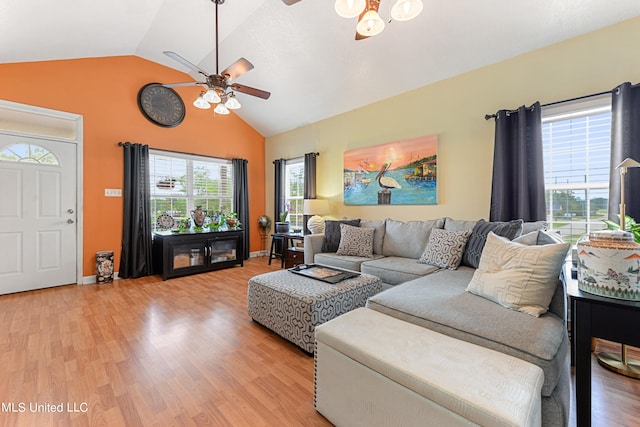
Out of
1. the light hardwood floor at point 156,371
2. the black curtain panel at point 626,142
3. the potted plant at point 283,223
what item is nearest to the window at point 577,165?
the black curtain panel at point 626,142

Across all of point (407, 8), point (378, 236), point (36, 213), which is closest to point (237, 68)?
point (407, 8)

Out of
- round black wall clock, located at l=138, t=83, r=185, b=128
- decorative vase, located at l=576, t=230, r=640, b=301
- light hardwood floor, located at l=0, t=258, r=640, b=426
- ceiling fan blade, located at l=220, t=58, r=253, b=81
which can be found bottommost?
→ light hardwood floor, located at l=0, t=258, r=640, b=426

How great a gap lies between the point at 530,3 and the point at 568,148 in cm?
139

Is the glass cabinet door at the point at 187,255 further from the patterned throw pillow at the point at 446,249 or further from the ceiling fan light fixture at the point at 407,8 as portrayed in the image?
the ceiling fan light fixture at the point at 407,8

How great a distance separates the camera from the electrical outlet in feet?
13.2

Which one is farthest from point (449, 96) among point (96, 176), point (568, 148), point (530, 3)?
point (96, 176)

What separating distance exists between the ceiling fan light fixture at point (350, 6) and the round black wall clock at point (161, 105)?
394 centimetres

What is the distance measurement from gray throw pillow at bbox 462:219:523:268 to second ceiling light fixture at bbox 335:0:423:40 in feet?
6.47

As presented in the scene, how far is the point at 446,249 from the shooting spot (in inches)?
108

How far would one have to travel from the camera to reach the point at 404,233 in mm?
3369

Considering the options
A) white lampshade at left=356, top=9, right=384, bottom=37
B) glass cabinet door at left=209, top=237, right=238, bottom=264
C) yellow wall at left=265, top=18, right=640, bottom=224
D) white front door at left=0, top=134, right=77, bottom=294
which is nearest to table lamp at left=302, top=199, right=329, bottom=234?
yellow wall at left=265, top=18, right=640, bottom=224

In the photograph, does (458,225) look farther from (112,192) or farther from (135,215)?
(112,192)

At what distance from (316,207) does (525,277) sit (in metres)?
3.26

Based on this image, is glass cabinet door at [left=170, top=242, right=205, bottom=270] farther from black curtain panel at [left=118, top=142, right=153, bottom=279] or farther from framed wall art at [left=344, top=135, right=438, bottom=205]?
framed wall art at [left=344, top=135, right=438, bottom=205]
